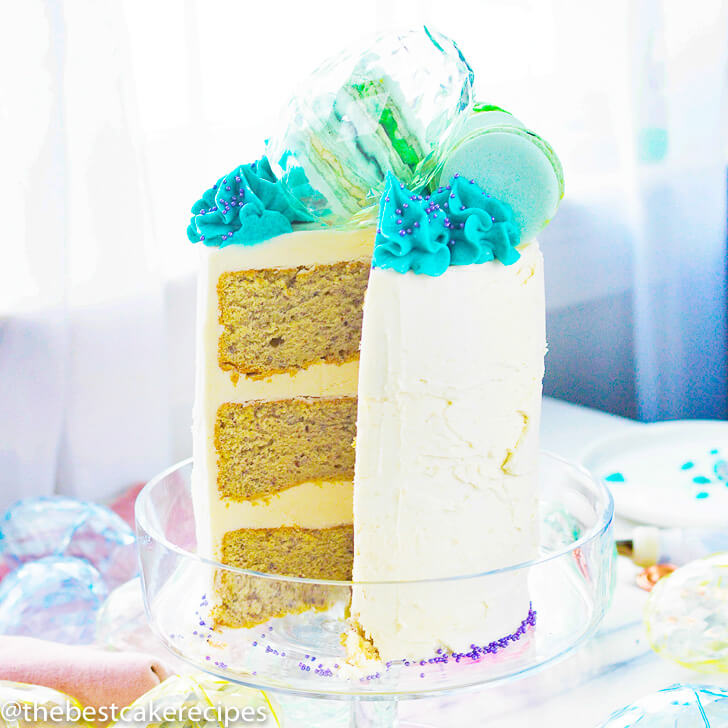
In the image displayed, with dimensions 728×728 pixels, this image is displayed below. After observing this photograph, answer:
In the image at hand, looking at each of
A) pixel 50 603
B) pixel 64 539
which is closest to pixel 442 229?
pixel 50 603

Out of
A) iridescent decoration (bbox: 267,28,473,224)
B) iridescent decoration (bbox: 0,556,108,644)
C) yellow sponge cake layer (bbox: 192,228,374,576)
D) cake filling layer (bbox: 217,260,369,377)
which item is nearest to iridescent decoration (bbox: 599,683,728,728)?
yellow sponge cake layer (bbox: 192,228,374,576)

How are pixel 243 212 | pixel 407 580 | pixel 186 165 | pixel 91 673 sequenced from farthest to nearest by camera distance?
1. pixel 186 165
2. pixel 91 673
3. pixel 243 212
4. pixel 407 580

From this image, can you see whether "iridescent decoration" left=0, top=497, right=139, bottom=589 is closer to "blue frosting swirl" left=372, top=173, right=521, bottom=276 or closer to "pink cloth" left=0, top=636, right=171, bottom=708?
"pink cloth" left=0, top=636, right=171, bottom=708

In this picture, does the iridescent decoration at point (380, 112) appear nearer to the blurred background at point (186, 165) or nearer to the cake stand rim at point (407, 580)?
the cake stand rim at point (407, 580)

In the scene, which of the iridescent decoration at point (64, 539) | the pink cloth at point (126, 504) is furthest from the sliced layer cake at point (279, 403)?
the pink cloth at point (126, 504)

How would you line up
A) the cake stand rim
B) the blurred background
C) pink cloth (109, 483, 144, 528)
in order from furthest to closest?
pink cloth (109, 483, 144, 528)
the blurred background
the cake stand rim

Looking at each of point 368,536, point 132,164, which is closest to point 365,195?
point 368,536

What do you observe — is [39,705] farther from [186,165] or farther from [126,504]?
[186,165]
